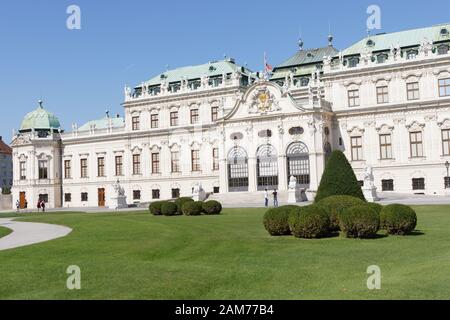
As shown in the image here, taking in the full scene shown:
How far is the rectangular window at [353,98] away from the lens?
60.9 metres

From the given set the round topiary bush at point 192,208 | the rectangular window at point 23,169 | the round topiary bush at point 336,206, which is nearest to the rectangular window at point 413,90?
the round topiary bush at point 192,208

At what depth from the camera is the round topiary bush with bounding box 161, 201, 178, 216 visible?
3766 cm

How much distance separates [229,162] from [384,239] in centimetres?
4321

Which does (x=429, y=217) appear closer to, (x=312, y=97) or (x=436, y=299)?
(x=436, y=299)

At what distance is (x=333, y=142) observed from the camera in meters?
61.8

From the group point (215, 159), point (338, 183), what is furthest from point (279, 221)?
point (215, 159)

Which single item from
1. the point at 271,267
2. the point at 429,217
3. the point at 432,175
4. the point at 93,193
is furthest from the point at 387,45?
the point at 271,267

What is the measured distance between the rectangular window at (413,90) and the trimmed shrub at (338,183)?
2897 centimetres

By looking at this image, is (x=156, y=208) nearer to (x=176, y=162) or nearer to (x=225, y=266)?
(x=225, y=266)

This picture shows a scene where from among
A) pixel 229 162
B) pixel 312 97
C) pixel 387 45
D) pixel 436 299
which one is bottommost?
pixel 436 299

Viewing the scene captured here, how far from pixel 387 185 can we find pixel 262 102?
1623cm

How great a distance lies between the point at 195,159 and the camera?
228 ft

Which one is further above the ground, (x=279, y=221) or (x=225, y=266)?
(x=279, y=221)

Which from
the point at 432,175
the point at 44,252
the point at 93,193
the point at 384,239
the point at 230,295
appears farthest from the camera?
the point at 93,193
